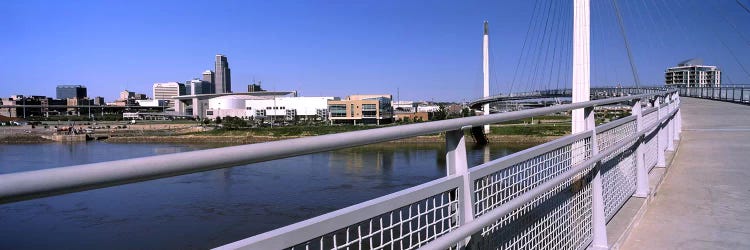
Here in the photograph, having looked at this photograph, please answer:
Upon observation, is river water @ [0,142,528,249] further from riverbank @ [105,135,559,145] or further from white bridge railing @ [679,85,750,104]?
riverbank @ [105,135,559,145]

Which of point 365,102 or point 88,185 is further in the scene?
point 365,102

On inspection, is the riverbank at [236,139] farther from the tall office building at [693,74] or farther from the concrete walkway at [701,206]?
the concrete walkway at [701,206]

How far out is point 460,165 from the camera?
1924mm

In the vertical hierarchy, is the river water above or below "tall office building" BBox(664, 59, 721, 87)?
below

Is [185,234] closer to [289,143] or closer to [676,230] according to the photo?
[676,230]

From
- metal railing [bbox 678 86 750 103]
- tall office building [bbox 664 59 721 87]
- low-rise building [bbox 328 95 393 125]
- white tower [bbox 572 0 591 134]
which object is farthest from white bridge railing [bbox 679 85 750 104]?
low-rise building [bbox 328 95 393 125]

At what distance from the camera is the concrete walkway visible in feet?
11.9

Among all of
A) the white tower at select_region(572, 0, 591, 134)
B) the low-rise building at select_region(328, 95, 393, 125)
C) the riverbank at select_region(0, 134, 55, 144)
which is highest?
the white tower at select_region(572, 0, 591, 134)

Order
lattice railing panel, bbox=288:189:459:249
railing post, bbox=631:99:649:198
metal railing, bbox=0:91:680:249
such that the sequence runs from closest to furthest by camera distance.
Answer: metal railing, bbox=0:91:680:249 < lattice railing panel, bbox=288:189:459:249 < railing post, bbox=631:99:649:198

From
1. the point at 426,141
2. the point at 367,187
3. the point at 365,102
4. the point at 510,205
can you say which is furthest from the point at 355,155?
the point at 510,205

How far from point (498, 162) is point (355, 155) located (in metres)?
46.5

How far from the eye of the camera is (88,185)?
92 centimetres

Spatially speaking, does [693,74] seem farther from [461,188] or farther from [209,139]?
[461,188]

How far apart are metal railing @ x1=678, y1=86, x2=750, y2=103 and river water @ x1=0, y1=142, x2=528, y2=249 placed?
14.0 meters
